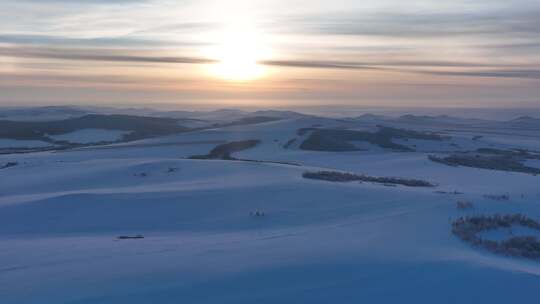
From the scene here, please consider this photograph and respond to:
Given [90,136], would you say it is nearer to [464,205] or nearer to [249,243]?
[464,205]

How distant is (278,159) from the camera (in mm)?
33000

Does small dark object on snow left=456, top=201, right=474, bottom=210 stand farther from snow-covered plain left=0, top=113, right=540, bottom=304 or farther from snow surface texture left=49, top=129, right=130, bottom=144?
snow surface texture left=49, top=129, right=130, bottom=144

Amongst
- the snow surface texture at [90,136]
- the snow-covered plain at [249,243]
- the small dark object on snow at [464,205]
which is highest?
the small dark object on snow at [464,205]

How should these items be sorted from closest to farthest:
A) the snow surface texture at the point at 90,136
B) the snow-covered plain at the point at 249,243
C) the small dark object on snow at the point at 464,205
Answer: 1. the snow-covered plain at the point at 249,243
2. the small dark object on snow at the point at 464,205
3. the snow surface texture at the point at 90,136

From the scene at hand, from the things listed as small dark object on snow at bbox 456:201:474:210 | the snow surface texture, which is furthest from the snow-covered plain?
the snow surface texture

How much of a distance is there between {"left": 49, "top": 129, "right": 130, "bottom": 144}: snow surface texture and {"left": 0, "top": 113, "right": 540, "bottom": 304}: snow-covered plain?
33.8 meters

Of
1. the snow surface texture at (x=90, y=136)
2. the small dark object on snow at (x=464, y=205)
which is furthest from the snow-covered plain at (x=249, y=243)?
the snow surface texture at (x=90, y=136)

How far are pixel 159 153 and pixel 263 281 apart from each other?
95.2ft

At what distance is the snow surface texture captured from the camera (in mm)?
54438

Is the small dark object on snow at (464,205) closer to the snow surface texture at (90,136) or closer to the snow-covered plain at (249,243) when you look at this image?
the snow-covered plain at (249,243)

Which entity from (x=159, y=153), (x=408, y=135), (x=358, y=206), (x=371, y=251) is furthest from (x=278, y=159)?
(x=371, y=251)

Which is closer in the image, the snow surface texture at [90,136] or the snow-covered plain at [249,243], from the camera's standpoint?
the snow-covered plain at [249,243]

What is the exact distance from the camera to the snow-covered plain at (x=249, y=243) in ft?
25.1

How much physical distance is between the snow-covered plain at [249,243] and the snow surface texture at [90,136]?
3384 cm
